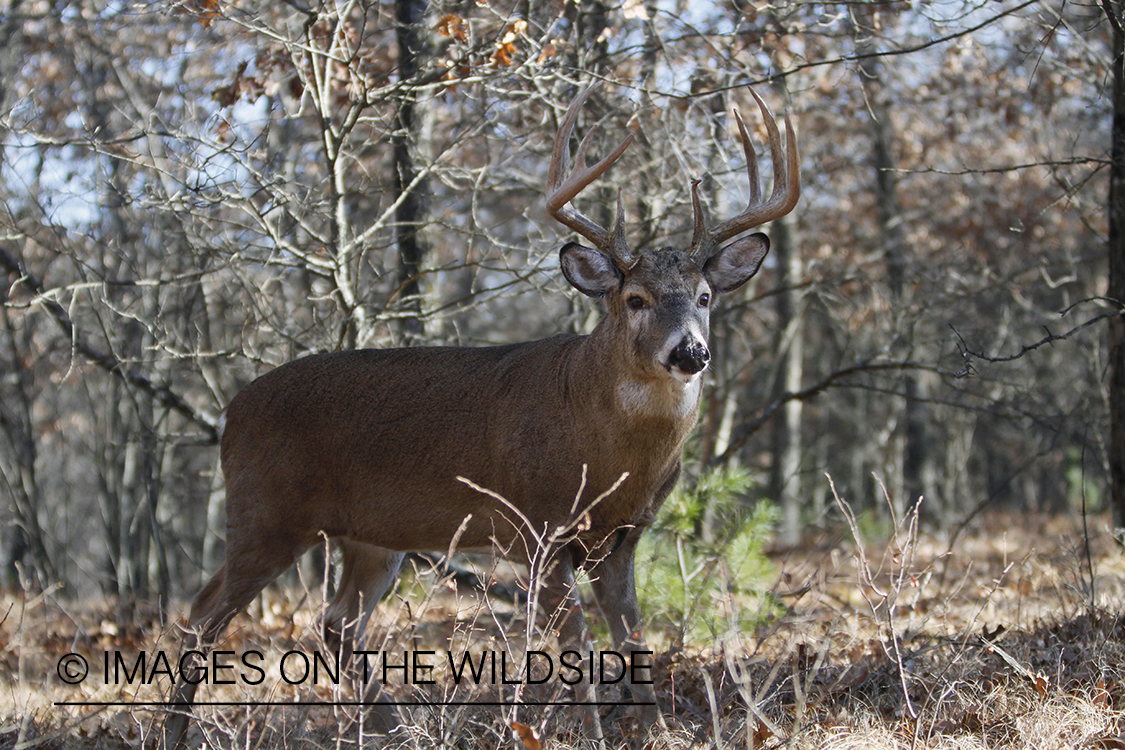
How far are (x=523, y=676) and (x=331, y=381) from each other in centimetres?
237

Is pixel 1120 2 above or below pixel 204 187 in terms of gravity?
above

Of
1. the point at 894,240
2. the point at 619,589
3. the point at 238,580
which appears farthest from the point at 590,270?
the point at 894,240

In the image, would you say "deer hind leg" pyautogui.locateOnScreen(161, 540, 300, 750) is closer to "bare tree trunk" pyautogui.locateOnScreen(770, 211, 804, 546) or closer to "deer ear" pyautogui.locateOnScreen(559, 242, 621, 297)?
"deer ear" pyautogui.locateOnScreen(559, 242, 621, 297)

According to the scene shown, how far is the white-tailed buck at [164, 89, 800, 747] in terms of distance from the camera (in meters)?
4.47

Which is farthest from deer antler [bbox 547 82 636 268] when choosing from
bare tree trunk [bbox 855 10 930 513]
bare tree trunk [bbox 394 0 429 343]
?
bare tree trunk [bbox 855 10 930 513]

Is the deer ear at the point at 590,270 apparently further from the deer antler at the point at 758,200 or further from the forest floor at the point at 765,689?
the forest floor at the point at 765,689

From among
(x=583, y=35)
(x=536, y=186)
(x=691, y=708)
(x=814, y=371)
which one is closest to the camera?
(x=691, y=708)

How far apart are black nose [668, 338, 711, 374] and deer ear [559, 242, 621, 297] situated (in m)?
0.68

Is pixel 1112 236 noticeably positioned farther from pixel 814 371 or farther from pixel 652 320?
pixel 814 371

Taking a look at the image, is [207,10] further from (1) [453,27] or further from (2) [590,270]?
(2) [590,270]

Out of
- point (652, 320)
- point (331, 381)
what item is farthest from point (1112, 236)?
point (331, 381)

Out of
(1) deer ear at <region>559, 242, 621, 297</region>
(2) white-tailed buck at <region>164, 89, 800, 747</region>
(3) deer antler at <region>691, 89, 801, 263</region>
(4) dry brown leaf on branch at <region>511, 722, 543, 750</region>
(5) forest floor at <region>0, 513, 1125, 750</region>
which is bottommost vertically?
(5) forest floor at <region>0, 513, 1125, 750</region>

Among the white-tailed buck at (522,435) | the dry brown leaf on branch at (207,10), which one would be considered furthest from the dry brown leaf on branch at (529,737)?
the dry brown leaf on branch at (207,10)

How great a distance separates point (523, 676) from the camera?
3330mm
